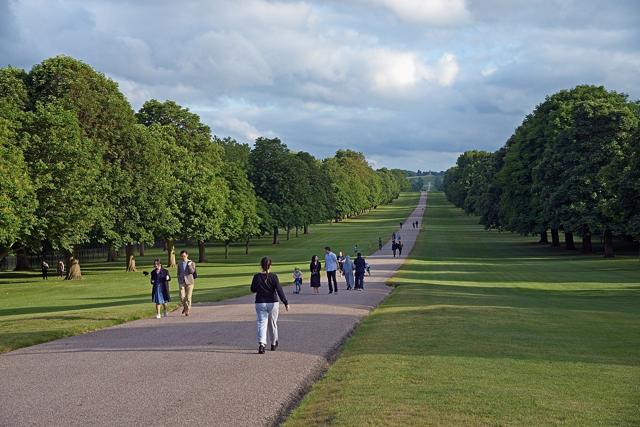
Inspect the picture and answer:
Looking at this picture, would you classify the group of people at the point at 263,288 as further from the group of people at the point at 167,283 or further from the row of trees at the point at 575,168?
the row of trees at the point at 575,168

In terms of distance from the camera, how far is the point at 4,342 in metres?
17.5

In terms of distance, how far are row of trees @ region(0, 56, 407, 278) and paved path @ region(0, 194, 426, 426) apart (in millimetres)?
21852

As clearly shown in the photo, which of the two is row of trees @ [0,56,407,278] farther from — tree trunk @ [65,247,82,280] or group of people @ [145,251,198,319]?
group of people @ [145,251,198,319]

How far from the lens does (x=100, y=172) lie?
4991cm

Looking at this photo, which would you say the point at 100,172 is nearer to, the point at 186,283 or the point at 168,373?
the point at 186,283

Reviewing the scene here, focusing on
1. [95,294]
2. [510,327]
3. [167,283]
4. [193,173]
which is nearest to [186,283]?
[167,283]

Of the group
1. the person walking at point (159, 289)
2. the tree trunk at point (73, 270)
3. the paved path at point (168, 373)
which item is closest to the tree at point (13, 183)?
the tree trunk at point (73, 270)

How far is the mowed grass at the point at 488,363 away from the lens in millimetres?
9688

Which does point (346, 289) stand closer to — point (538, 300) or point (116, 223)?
point (538, 300)

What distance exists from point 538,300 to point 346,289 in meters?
10.4

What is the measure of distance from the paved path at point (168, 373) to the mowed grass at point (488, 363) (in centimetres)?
76

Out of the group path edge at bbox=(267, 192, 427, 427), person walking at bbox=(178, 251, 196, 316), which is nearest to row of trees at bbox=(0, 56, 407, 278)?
person walking at bbox=(178, 251, 196, 316)

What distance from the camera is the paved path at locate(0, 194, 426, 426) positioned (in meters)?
10.1

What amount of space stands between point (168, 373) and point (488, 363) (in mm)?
6058
